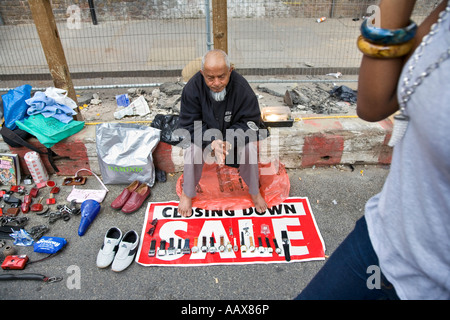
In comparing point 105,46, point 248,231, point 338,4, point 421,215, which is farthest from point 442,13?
point 338,4

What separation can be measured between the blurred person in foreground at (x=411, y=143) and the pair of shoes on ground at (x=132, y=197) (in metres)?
2.51

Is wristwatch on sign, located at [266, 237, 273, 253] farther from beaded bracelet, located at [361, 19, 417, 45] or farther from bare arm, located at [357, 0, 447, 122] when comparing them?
beaded bracelet, located at [361, 19, 417, 45]

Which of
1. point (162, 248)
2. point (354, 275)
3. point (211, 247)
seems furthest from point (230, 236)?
point (354, 275)

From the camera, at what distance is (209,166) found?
11.6 feet

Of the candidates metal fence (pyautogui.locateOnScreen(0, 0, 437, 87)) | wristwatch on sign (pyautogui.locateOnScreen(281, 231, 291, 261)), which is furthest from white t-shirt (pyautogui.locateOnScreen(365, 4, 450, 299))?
metal fence (pyautogui.locateOnScreen(0, 0, 437, 87))

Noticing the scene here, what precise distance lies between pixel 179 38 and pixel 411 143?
5823mm

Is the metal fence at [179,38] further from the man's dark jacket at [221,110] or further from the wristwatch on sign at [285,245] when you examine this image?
the wristwatch on sign at [285,245]

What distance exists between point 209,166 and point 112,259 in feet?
4.70

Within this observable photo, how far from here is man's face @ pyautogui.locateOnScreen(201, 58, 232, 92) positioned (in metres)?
2.61

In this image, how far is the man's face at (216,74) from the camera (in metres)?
2.61

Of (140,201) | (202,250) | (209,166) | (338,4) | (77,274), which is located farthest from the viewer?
(338,4)

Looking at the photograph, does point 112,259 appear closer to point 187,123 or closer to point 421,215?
point 187,123

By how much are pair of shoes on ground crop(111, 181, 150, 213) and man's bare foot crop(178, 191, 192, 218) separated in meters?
0.43

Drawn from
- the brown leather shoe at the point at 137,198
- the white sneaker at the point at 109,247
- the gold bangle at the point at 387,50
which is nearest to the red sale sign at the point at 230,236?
the brown leather shoe at the point at 137,198
